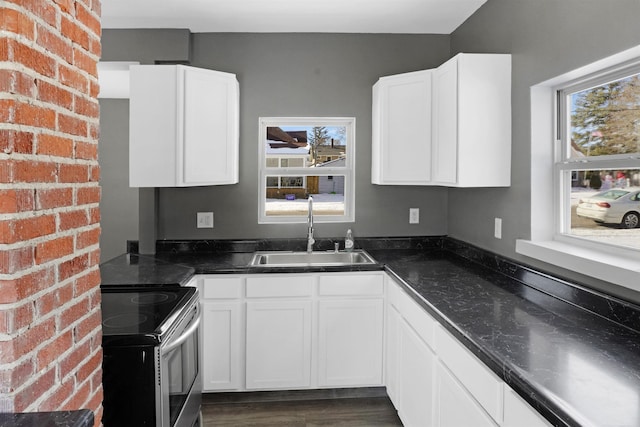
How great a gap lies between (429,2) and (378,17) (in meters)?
0.39

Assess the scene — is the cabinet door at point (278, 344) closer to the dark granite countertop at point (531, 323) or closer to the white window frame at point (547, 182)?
the dark granite countertop at point (531, 323)

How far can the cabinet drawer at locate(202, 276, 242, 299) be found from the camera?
2908 millimetres

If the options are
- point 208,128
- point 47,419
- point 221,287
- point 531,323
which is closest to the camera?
point 47,419

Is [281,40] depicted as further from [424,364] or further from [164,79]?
[424,364]

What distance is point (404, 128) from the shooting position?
318 cm

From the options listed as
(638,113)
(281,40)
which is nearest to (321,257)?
(281,40)

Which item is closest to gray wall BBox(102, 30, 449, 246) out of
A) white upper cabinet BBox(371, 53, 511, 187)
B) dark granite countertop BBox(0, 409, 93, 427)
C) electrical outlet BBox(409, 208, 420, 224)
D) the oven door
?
electrical outlet BBox(409, 208, 420, 224)

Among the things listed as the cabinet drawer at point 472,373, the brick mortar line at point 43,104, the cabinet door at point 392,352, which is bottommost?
the cabinet door at point 392,352

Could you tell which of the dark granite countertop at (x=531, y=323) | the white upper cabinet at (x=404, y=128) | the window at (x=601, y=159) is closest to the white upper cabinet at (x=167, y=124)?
the dark granite countertop at (x=531, y=323)

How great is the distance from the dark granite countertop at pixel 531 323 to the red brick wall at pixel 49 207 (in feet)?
3.86

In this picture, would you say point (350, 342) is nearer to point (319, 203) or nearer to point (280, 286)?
point (280, 286)

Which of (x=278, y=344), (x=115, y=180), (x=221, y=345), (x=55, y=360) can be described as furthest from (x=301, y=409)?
(x=115, y=180)

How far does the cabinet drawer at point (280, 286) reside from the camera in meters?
2.93

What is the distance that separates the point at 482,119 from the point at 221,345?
6.83ft
